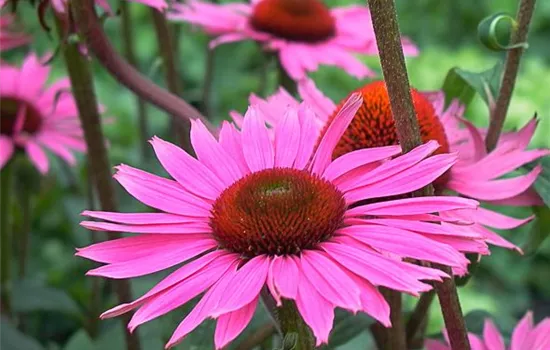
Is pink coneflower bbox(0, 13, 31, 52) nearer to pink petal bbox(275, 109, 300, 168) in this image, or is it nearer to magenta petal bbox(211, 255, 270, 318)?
pink petal bbox(275, 109, 300, 168)

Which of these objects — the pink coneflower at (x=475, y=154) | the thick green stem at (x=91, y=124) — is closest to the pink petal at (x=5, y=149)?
the thick green stem at (x=91, y=124)

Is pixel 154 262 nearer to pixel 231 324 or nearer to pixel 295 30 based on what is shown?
pixel 231 324

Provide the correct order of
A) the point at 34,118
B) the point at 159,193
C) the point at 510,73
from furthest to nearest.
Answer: the point at 34,118, the point at 510,73, the point at 159,193

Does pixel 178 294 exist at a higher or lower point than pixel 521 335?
higher

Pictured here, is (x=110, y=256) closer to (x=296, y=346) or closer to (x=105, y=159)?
(x=296, y=346)

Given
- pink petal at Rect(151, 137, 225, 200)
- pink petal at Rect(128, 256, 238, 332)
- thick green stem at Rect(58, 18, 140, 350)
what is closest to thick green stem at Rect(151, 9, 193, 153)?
thick green stem at Rect(58, 18, 140, 350)

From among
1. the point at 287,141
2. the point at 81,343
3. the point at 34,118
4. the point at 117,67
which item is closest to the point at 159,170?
the point at 34,118
